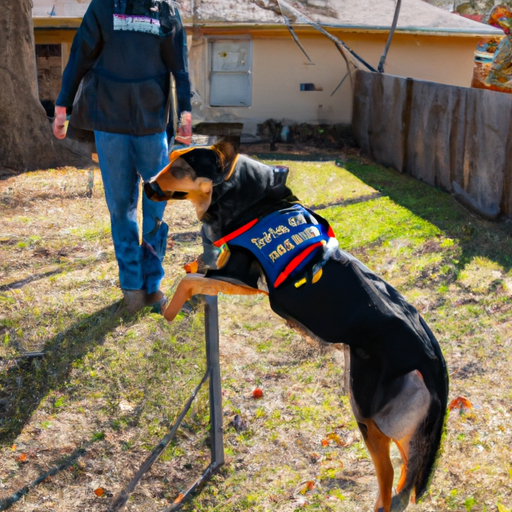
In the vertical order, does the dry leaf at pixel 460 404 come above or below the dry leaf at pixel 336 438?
above

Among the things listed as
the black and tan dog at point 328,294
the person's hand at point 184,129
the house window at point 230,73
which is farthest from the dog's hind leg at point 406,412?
the house window at point 230,73

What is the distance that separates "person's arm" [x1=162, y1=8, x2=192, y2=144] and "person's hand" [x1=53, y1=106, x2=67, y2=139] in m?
0.78

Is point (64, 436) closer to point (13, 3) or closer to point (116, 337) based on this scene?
point (116, 337)

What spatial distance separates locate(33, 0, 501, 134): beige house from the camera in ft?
44.1

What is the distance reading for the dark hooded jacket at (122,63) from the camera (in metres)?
4.16

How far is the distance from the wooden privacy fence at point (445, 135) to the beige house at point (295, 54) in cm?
138

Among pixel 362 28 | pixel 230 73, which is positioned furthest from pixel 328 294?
pixel 362 28

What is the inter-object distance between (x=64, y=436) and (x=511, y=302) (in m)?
3.66

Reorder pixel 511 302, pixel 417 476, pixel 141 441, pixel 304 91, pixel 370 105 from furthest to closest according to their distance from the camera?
pixel 304 91 → pixel 370 105 → pixel 511 302 → pixel 141 441 → pixel 417 476

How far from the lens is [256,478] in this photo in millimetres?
3193

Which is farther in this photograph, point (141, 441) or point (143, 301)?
point (143, 301)

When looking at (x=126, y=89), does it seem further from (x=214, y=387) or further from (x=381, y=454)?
(x=381, y=454)

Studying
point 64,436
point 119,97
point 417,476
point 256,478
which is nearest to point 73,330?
point 64,436

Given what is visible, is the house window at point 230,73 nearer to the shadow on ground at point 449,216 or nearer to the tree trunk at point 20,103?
the shadow on ground at point 449,216
